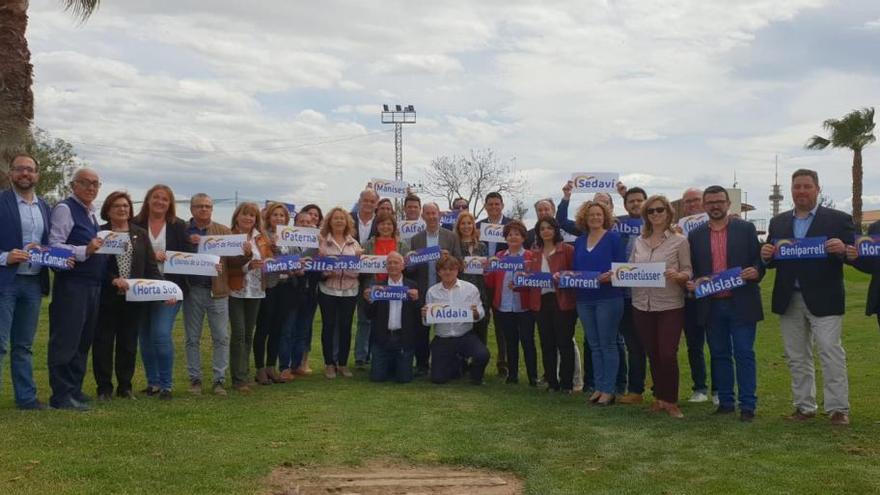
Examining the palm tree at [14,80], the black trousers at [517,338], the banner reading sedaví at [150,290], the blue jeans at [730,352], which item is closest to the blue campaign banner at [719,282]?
the blue jeans at [730,352]

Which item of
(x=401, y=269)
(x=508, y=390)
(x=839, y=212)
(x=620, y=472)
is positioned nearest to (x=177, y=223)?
→ (x=401, y=269)

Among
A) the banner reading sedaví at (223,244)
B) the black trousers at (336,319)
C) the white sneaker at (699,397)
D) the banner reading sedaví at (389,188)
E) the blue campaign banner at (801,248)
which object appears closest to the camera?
the blue campaign banner at (801,248)

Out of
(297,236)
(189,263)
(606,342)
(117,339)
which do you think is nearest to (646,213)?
(606,342)

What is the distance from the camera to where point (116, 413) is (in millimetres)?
7996

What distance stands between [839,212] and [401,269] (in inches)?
213

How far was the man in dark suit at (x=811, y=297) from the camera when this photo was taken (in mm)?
7863

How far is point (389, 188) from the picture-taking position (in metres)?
14.5

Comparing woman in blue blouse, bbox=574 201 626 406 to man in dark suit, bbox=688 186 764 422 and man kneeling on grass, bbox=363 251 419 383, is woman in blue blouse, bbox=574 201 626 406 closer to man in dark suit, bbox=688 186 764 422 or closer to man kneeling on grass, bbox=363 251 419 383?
man in dark suit, bbox=688 186 764 422

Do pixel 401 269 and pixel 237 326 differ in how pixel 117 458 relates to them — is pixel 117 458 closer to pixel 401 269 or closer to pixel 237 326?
pixel 237 326

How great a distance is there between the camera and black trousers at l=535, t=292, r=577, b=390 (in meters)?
9.85

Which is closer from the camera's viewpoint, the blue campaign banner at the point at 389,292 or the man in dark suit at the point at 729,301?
the man in dark suit at the point at 729,301

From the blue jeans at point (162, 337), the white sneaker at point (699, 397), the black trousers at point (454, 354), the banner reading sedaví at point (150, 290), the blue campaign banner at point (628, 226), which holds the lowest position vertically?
the white sneaker at point (699, 397)

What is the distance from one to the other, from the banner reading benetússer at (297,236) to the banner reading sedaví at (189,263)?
1.64 metres

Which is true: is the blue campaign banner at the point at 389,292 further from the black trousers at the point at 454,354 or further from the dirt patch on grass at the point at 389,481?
the dirt patch on grass at the point at 389,481
